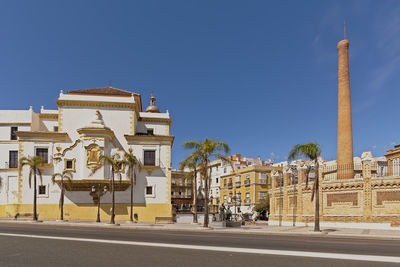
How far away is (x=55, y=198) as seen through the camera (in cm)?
3953

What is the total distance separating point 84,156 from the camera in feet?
129

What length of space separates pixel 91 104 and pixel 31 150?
829cm

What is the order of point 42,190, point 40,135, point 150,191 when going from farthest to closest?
point 150,191
point 40,135
point 42,190

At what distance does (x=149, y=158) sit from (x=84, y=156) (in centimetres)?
724

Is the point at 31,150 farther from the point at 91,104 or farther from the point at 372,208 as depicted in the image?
the point at 372,208

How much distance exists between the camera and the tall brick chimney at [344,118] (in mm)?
33531

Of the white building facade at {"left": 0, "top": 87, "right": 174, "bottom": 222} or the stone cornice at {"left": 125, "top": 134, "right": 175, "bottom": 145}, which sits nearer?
the white building facade at {"left": 0, "top": 87, "right": 174, "bottom": 222}

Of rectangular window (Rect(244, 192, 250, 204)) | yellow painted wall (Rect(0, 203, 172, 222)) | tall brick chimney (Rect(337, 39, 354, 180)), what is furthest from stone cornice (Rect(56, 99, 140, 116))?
rectangular window (Rect(244, 192, 250, 204))

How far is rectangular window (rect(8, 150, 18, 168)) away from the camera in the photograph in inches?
1604

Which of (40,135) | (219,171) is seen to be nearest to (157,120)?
(40,135)

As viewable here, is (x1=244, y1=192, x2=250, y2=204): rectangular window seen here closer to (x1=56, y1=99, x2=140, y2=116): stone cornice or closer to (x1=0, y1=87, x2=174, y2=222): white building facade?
(x1=0, y1=87, x2=174, y2=222): white building facade

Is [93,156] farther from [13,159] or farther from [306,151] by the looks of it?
[306,151]

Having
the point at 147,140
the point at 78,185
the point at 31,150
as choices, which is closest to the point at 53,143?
the point at 31,150

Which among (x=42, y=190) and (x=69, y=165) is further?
(x=69, y=165)
